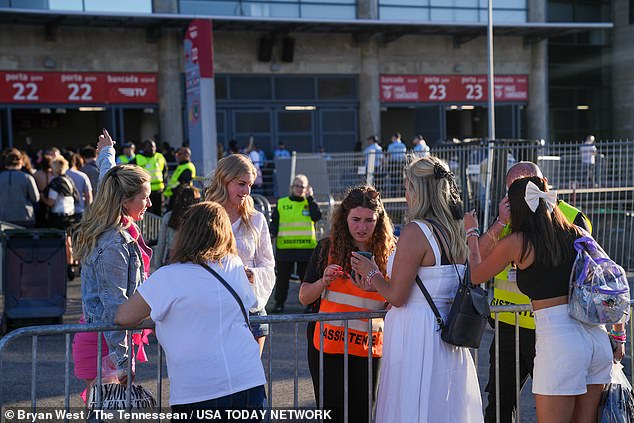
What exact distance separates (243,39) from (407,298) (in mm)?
24132

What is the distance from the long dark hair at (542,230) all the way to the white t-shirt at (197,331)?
1.54 m

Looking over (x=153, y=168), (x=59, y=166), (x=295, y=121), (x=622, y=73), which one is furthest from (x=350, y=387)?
(x=622, y=73)

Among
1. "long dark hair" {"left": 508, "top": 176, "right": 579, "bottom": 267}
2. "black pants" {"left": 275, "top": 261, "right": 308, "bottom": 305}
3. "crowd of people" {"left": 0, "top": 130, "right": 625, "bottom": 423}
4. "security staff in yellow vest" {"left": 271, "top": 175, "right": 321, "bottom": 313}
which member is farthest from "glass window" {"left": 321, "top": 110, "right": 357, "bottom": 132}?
"long dark hair" {"left": 508, "top": 176, "right": 579, "bottom": 267}

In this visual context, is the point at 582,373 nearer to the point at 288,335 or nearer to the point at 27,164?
the point at 288,335

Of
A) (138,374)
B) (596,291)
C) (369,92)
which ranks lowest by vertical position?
(138,374)

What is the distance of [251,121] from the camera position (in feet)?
90.4

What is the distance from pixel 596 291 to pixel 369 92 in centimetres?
2506

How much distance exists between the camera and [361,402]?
4.58 meters

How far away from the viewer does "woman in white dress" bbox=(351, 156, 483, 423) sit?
401cm

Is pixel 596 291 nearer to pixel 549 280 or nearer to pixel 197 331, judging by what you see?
pixel 549 280

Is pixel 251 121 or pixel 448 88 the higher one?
pixel 448 88

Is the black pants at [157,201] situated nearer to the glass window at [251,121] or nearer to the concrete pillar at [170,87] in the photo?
the concrete pillar at [170,87]

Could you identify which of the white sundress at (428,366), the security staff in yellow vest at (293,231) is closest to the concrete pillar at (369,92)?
the security staff in yellow vest at (293,231)

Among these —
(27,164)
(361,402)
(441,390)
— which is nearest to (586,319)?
(441,390)
